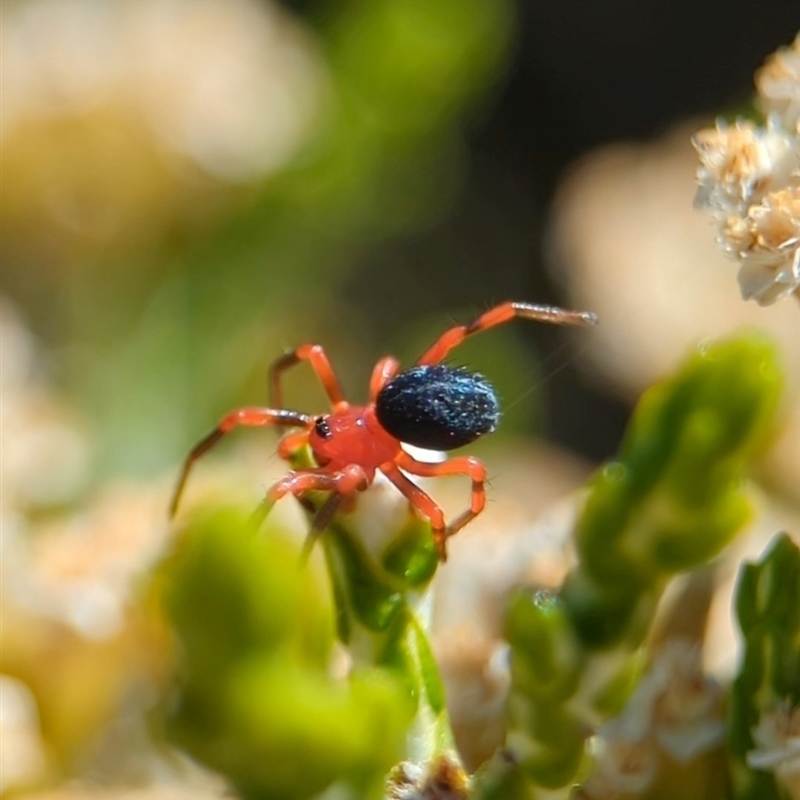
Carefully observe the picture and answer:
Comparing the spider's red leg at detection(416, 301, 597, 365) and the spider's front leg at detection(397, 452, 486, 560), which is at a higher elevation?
the spider's red leg at detection(416, 301, 597, 365)

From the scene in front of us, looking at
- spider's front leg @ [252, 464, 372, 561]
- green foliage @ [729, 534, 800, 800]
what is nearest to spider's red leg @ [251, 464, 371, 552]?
spider's front leg @ [252, 464, 372, 561]

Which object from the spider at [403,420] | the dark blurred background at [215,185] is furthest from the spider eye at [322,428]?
the dark blurred background at [215,185]

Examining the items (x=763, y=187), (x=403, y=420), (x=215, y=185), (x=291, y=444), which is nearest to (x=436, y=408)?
(x=403, y=420)

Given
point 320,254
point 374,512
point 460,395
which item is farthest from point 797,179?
point 320,254

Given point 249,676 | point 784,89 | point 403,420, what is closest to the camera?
point 249,676

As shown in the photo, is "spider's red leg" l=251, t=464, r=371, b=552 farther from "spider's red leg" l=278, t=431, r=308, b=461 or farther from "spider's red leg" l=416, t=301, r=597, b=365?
"spider's red leg" l=416, t=301, r=597, b=365

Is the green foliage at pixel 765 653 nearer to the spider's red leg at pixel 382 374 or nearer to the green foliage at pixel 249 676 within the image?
the green foliage at pixel 249 676

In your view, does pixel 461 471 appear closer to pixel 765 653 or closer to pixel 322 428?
pixel 322 428
